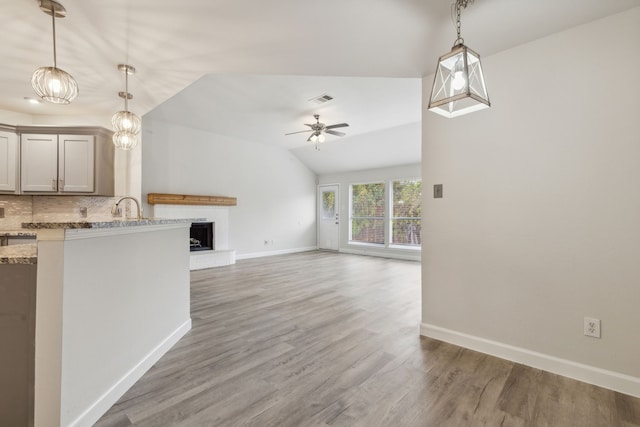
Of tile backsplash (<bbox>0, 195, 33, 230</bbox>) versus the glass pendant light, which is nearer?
the glass pendant light

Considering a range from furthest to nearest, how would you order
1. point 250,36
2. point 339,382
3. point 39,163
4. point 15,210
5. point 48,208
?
1. point 48,208
2. point 15,210
3. point 39,163
4. point 250,36
5. point 339,382

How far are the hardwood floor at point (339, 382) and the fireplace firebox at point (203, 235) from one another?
3.25m

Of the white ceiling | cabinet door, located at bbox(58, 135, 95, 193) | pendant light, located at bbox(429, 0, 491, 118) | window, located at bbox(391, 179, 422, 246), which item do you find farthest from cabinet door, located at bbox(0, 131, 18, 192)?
window, located at bbox(391, 179, 422, 246)

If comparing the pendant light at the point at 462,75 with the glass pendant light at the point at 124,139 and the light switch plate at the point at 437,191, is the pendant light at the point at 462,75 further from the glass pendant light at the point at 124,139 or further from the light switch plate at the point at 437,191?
the glass pendant light at the point at 124,139

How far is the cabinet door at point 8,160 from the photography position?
4.07 metres

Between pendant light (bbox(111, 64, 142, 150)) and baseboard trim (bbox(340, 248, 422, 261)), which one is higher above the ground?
pendant light (bbox(111, 64, 142, 150))

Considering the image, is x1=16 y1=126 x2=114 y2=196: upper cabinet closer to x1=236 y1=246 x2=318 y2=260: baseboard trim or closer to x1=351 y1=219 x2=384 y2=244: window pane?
x1=236 y1=246 x2=318 y2=260: baseboard trim

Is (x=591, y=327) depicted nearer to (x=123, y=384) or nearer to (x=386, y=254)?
(x=123, y=384)

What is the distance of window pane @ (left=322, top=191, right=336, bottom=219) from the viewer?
349 inches

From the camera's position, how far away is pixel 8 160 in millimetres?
4102

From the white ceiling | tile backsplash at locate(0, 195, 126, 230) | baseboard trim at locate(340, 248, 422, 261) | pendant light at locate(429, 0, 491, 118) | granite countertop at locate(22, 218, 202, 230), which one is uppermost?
the white ceiling

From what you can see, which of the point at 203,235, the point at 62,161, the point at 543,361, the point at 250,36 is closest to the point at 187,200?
the point at 203,235

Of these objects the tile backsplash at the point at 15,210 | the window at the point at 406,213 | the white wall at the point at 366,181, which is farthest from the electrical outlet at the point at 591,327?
the tile backsplash at the point at 15,210

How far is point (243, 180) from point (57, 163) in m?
3.49
